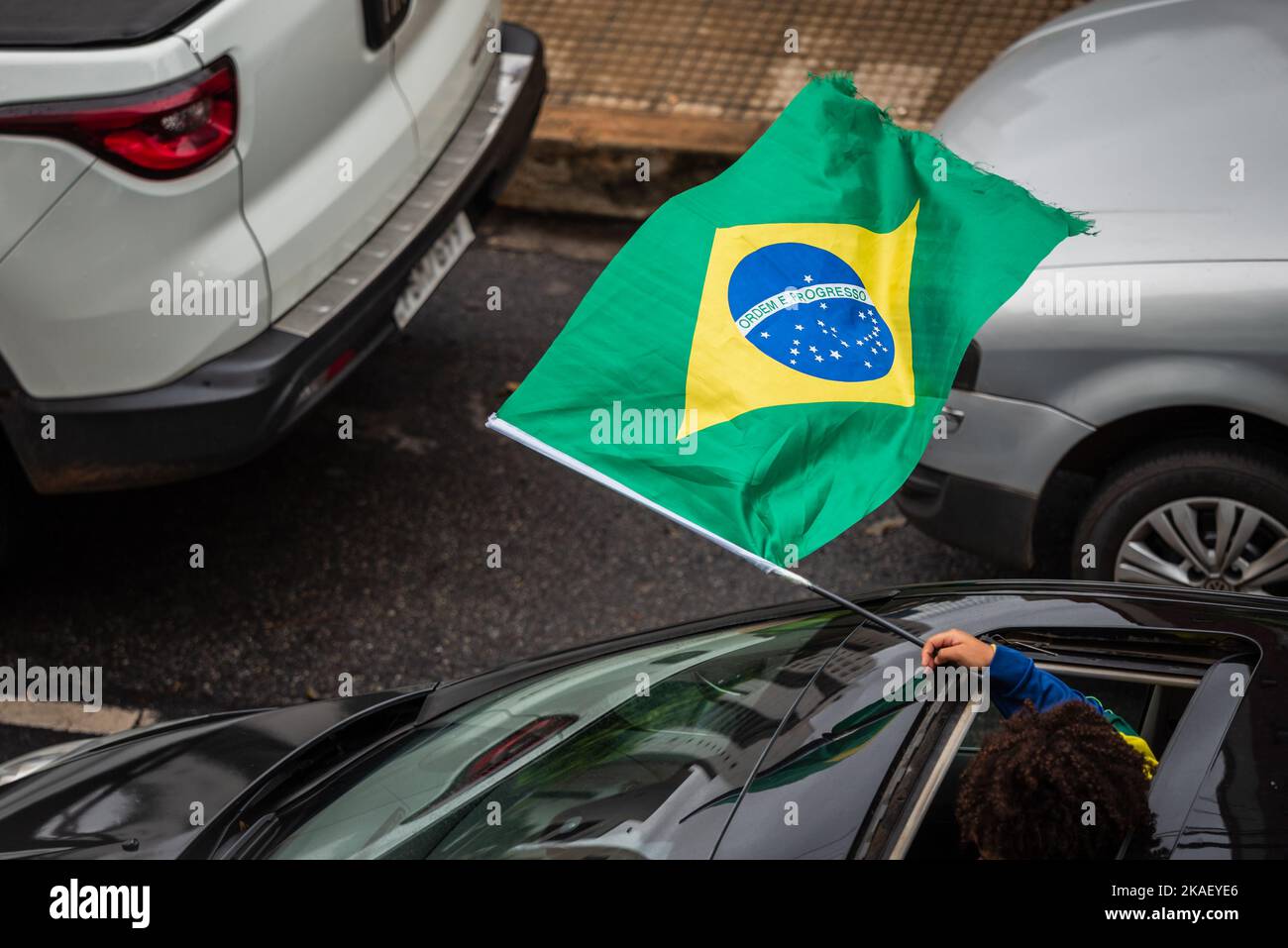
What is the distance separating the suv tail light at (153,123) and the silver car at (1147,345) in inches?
82.7

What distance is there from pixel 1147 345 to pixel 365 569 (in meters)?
2.54

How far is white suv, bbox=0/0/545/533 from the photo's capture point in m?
3.43

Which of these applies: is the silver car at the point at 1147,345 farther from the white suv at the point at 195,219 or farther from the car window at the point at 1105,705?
the white suv at the point at 195,219

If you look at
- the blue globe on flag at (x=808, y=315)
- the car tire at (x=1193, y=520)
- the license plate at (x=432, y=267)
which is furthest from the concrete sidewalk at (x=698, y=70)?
the blue globe on flag at (x=808, y=315)

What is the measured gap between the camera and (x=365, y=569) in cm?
447

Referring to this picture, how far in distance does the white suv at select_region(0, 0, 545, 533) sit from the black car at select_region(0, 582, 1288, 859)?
3.85 feet

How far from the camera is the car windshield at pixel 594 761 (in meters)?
2.19

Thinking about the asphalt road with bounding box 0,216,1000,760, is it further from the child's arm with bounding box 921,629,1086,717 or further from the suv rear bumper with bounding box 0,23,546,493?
the child's arm with bounding box 921,629,1086,717

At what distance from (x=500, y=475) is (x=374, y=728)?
7.14 ft

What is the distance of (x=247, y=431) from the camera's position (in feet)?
12.5

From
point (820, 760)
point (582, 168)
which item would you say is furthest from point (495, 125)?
point (820, 760)
